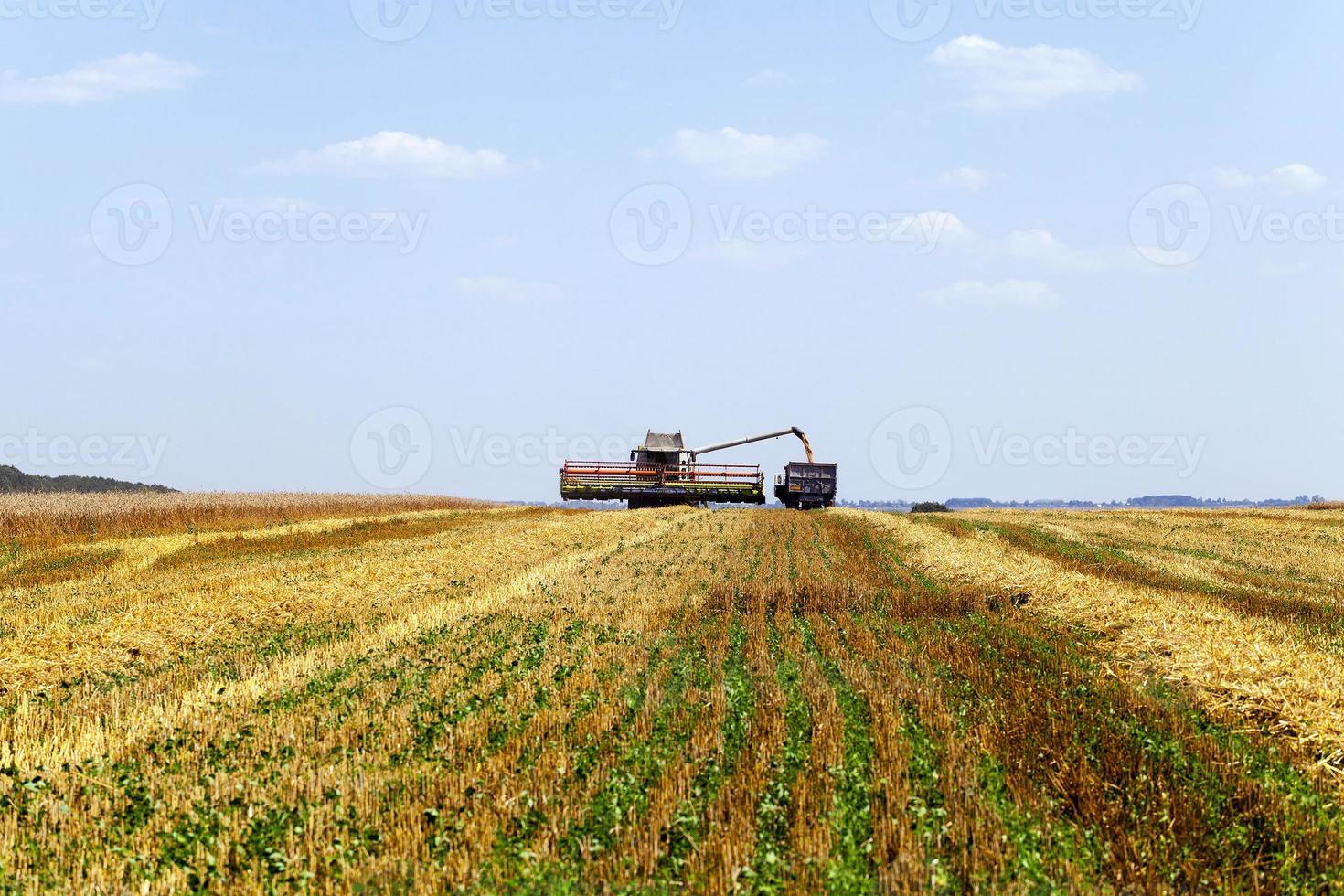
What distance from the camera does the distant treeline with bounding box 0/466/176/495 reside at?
68188 millimetres

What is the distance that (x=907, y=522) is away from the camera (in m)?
36.8

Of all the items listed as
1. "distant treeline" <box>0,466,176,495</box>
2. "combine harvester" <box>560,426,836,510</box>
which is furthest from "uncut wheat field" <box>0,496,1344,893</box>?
"distant treeline" <box>0,466,176,495</box>

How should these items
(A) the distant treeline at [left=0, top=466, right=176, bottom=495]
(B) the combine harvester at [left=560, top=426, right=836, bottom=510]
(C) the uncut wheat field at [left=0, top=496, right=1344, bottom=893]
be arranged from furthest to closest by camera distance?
(A) the distant treeline at [left=0, top=466, right=176, bottom=495] → (B) the combine harvester at [left=560, top=426, right=836, bottom=510] → (C) the uncut wheat field at [left=0, top=496, right=1344, bottom=893]

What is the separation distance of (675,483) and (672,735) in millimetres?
40468

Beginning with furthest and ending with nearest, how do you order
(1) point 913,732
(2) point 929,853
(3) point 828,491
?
(3) point 828,491
(1) point 913,732
(2) point 929,853

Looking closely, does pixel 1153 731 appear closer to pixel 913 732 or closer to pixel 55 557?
pixel 913 732

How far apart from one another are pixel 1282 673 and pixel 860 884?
6.96m

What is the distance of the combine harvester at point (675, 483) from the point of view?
4872cm

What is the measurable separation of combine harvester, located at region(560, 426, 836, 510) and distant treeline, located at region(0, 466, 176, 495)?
33.7m

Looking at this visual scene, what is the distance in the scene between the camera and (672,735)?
860cm

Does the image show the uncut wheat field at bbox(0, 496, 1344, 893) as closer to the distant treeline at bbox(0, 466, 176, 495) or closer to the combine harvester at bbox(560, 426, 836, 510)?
the combine harvester at bbox(560, 426, 836, 510)

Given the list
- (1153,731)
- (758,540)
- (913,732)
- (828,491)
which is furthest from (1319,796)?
(828,491)

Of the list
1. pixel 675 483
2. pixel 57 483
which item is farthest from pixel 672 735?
pixel 57 483

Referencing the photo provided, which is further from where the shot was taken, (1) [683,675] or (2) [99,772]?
(1) [683,675]
